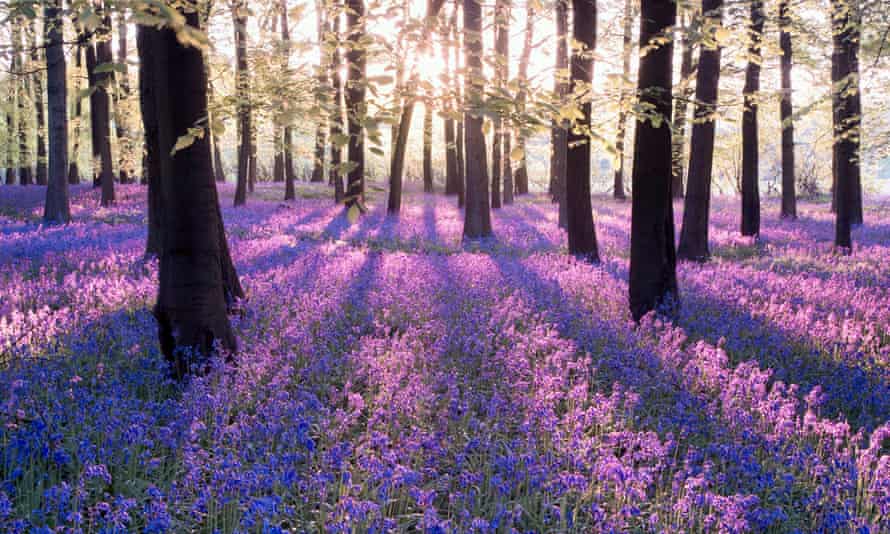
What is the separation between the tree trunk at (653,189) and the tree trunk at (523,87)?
5.60 feet

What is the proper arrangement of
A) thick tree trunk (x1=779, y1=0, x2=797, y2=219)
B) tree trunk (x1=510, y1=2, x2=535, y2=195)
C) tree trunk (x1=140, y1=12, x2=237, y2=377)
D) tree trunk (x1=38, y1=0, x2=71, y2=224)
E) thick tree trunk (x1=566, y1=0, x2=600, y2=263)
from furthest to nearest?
1. thick tree trunk (x1=779, y1=0, x2=797, y2=219)
2. tree trunk (x1=38, y1=0, x2=71, y2=224)
3. thick tree trunk (x1=566, y1=0, x2=600, y2=263)
4. tree trunk (x1=140, y1=12, x2=237, y2=377)
5. tree trunk (x1=510, y1=2, x2=535, y2=195)

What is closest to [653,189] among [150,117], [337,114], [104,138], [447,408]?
[447,408]

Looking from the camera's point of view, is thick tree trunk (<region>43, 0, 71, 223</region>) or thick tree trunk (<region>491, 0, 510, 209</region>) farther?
thick tree trunk (<region>43, 0, 71, 223</region>)

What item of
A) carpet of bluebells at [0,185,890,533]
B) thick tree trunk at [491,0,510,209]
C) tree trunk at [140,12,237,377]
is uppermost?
thick tree trunk at [491,0,510,209]

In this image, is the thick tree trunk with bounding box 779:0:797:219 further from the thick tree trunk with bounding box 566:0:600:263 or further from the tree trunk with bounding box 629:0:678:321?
the tree trunk with bounding box 629:0:678:321

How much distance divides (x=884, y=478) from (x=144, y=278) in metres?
8.66

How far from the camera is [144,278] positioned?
8.59m

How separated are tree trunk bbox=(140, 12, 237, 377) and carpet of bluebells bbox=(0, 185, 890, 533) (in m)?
0.30

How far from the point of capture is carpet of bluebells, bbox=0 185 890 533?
3.42 meters

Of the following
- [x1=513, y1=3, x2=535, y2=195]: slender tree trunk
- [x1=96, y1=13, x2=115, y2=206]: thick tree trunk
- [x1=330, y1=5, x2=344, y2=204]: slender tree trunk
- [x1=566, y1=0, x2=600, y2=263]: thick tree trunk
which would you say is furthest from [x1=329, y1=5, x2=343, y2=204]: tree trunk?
[x1=96, y1=13, x2=115, y2=206]: thick tree trunk

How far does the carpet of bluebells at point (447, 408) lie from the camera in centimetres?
342

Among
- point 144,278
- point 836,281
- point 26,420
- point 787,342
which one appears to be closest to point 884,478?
point 787,342

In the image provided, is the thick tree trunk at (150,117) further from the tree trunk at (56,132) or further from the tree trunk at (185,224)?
the tree trunk at (56,132)

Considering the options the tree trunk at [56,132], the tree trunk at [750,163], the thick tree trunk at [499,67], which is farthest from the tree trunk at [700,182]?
the tree trunk at [56,132]
